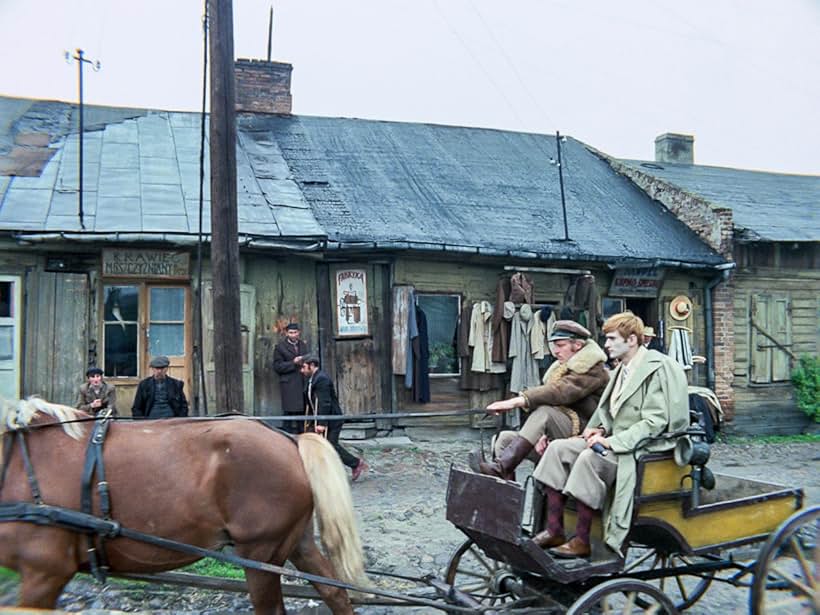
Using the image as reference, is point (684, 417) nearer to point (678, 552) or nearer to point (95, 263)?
point (678, 552)

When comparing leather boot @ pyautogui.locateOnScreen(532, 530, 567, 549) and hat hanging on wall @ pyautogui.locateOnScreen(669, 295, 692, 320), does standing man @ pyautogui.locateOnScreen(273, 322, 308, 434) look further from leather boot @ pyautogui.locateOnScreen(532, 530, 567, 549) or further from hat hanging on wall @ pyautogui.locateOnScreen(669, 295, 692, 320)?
hat hanging on wall @ pyautogui.locateOnScreen(669, 295, 692, 320)

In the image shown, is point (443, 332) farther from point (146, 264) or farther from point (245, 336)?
point (146, 264)

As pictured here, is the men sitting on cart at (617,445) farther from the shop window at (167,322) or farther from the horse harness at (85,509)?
the shop window at (167,322)

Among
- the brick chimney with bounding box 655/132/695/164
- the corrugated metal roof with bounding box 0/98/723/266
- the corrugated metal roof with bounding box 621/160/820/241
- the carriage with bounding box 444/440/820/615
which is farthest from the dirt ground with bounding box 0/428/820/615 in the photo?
the brick chimney with bounding box 655/132/695/164

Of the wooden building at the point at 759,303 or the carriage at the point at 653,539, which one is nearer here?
the carriage at the point at 653,539

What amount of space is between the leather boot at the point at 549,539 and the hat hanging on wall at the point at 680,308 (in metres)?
10.6

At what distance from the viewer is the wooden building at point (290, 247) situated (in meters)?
10.5

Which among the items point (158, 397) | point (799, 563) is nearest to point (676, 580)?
point (799, 563)

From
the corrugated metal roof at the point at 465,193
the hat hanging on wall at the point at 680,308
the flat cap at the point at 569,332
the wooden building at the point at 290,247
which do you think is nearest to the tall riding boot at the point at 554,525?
the flat cap at the point at 569,332

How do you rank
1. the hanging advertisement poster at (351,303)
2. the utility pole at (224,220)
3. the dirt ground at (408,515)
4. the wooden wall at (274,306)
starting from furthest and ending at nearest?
the hanging advertisement poster at (351,303)
the wooden wall at (274,306)
the utility pole at (224,220)
the dirt ground at (408,515)

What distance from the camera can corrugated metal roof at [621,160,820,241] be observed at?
49.2 ft

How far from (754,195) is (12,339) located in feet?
52.1

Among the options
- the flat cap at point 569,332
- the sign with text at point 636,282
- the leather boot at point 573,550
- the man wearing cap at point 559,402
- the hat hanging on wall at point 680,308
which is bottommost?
the leather boot at point 573,550

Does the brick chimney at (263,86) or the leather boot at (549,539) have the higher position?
the brick chimney at (263,86)
